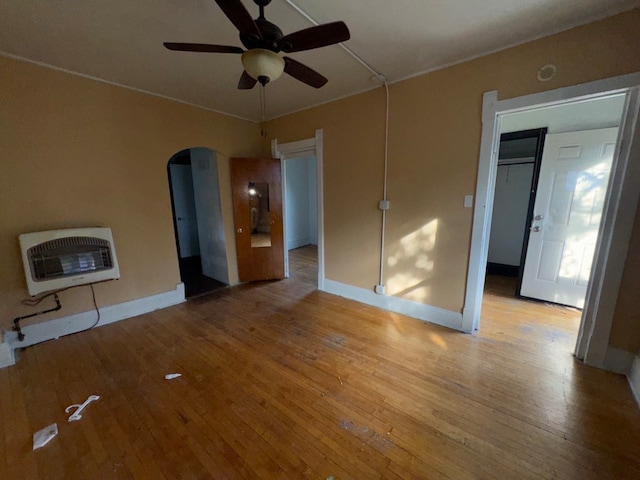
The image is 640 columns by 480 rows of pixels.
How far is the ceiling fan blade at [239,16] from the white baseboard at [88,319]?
10.4 feet

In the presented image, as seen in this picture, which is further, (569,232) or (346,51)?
(569,232)

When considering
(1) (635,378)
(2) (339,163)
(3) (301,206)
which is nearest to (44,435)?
(2) (339,163)

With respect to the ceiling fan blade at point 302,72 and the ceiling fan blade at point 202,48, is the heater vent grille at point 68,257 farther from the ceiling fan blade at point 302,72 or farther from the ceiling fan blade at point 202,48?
the ceiling fan blade at point 302,72

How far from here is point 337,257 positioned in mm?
3562

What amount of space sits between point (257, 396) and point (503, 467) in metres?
1.53

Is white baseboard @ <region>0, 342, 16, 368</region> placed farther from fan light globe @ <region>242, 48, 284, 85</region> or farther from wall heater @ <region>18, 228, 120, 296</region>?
fan light globe @ <region>242, 48, 284, 85</region>

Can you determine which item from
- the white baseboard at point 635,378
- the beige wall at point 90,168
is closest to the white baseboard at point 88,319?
the beige wall at point 90,168

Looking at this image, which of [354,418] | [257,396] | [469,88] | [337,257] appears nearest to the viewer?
[354,418]

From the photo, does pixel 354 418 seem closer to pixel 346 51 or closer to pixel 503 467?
pixel 503 467

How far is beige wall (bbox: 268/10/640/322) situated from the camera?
1.86 metres

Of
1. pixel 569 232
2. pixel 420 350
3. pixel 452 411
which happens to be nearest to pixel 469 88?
pixel 569 232

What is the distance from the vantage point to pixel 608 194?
1.91 metres

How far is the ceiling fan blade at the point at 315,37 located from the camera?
1.32 meters

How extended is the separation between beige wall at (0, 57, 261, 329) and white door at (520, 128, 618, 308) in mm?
4545
